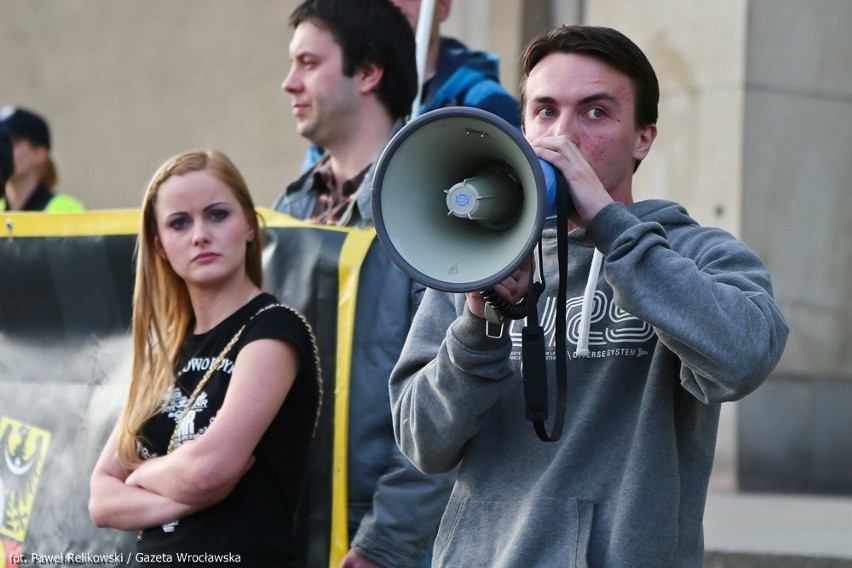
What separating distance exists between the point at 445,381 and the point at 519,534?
1.01ft

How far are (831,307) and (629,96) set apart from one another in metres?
5.58

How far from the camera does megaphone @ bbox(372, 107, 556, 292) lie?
2635mm

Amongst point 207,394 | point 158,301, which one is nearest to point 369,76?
point 158,301

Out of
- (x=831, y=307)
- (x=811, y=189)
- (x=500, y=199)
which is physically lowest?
(x=831, y=307)

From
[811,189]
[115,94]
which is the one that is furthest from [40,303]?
[115,94]

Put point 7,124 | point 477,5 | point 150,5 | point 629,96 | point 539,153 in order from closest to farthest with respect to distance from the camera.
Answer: point 539,153, point 629,96, point 7,124, point 477,5, point 150,5

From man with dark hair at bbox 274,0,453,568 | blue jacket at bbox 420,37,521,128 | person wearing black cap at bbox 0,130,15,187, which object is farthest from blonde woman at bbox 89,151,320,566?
person wearing black cap at bbox 0,130,15,187

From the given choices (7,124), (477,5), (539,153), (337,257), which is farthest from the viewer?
(477,5)

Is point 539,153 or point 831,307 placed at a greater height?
point 539,153

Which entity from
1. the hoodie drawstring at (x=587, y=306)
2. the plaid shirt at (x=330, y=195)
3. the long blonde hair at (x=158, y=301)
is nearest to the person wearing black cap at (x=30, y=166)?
the plaid shirt at (x=330, y=195)

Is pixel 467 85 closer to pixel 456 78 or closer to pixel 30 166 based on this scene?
pixel 456 78

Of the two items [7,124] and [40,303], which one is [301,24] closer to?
[40,303]

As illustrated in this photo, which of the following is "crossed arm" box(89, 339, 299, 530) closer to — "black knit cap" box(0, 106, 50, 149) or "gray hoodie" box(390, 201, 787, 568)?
"gray hoodie" box(390, 201, 787, 568)

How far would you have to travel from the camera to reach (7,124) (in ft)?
23.4
